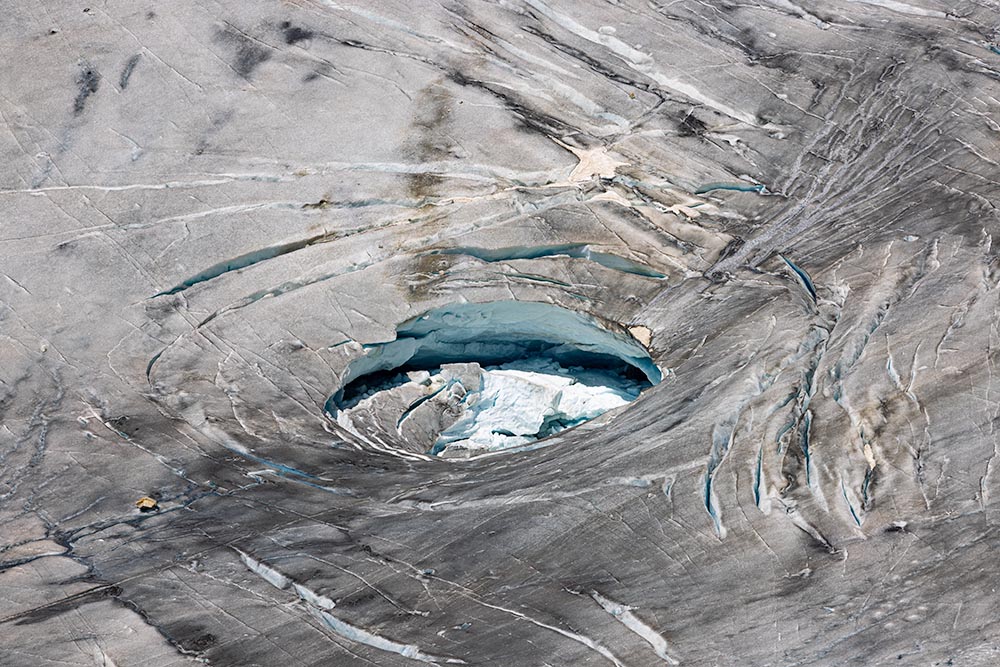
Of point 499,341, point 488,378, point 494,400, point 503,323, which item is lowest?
point 494,400

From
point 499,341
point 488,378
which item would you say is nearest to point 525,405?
point 488,378

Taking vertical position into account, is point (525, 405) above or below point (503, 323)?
below

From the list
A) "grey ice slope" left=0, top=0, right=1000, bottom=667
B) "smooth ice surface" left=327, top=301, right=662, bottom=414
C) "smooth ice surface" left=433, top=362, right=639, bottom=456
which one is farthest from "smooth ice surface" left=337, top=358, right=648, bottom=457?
"grey ice slope" left=0, top=0, right=1000, bottom=667

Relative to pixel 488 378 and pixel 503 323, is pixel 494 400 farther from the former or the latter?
pixel 503 323

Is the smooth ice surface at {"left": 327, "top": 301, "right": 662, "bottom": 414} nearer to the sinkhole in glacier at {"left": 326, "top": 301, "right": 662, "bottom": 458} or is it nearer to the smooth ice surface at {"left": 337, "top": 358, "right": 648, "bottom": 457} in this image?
the sinkhole in glacier at {"left": 326, "top": 301, "right": 662, "bottom": 458}

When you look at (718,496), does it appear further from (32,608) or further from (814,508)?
(32,608)

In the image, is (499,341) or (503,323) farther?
(499,341)

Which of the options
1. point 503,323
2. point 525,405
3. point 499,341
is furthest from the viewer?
point 499,341
